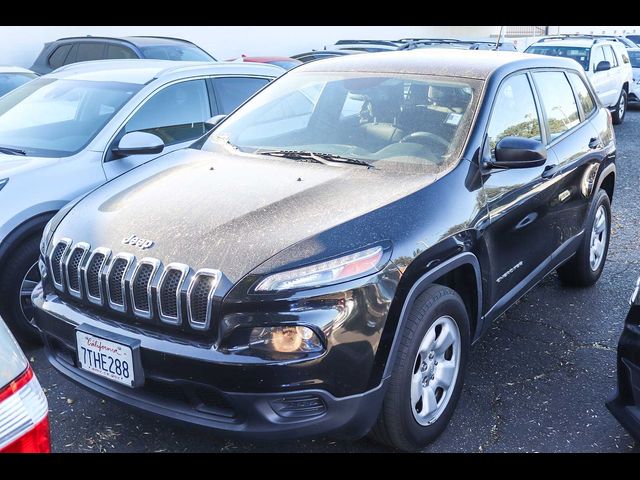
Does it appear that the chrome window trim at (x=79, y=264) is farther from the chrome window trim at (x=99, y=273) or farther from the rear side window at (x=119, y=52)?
the rear side window at (x=119, y=52)

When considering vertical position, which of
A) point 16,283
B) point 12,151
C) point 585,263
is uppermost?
point 12,151

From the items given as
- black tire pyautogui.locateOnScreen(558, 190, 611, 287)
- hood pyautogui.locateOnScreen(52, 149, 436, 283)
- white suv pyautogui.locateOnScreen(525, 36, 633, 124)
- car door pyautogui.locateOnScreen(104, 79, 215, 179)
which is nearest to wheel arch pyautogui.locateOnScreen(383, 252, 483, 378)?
hood pyautogui.locateOnScreen(52, 149, 436, 283)

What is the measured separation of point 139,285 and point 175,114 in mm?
2555

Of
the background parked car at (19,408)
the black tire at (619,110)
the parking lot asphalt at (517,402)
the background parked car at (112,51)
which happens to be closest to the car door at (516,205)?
the parking lot asphalt at (517,402)

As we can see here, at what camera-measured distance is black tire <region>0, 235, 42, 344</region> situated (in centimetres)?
387

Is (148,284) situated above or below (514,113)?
below

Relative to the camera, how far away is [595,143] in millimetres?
4668

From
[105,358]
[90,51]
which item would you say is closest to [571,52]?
[90,51]

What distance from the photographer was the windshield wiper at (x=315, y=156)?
3473 mm

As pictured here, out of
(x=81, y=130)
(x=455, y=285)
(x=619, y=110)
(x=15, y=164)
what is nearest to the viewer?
(x=455, y=285)

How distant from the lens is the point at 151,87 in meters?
4.79

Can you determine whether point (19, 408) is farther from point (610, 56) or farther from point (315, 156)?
point (610, 56)

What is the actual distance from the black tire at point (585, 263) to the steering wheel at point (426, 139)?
1.69 metres
